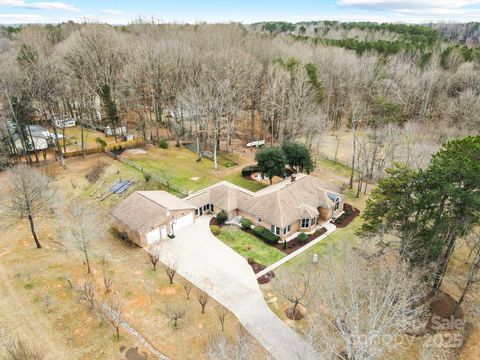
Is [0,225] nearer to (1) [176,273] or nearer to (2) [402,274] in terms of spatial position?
(1) [176,273]

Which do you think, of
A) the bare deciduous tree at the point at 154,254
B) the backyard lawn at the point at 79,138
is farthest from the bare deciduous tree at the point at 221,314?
the backyard lawn at the point at 79,138

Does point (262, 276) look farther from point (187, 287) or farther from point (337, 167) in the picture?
point (337, 167)

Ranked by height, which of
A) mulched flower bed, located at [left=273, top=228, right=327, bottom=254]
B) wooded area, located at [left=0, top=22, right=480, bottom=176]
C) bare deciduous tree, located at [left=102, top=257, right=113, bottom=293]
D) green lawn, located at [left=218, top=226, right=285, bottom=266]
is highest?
wooded area, located at [left=0, top=22, right=480, bottom=176]

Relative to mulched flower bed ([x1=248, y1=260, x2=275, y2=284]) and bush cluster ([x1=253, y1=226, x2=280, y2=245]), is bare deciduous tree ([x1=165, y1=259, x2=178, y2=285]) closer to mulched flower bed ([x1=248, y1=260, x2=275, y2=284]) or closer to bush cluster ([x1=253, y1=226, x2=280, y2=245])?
mulched flower bed ([x1=248, y1=260, x2=275, y2=284])

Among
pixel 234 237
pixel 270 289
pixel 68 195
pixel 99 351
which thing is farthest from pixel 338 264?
pixel 68 195

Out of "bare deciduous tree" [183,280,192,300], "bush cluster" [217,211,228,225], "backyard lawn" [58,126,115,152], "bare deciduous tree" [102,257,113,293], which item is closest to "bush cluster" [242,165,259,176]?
"bush cluster" [217,211,228,225]

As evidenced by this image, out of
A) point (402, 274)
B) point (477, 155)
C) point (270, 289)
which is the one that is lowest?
point (270, 289)
